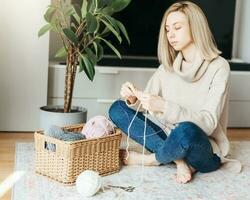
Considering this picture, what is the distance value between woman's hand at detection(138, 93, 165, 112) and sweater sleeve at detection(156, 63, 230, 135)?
2 cm

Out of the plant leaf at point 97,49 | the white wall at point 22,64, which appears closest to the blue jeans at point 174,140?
the plant leaf at point 97,49

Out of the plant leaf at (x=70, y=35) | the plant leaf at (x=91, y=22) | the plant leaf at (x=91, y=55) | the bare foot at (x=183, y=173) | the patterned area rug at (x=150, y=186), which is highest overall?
the plant leaf at (x=91, y=22)

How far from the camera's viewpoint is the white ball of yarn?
177 centimetres

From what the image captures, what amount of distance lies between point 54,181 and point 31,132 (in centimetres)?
97

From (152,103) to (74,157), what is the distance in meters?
0.37

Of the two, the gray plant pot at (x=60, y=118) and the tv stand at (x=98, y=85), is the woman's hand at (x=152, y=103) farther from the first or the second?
the tv stand at (x=98, y=85)

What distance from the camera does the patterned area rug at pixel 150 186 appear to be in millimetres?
1813

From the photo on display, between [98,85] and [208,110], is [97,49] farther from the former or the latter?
[208,110]

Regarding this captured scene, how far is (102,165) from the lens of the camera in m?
2.02

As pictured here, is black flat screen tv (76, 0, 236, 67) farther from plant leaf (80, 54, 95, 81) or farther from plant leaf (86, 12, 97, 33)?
plant leaf (86, 12, 97, 33)

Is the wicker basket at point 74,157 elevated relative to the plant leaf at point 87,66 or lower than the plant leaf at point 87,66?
lower

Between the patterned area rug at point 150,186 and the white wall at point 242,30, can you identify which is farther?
the white wall at point 242,30

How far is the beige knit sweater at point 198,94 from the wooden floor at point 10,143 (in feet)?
2.02

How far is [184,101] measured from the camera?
2127 millimetres
